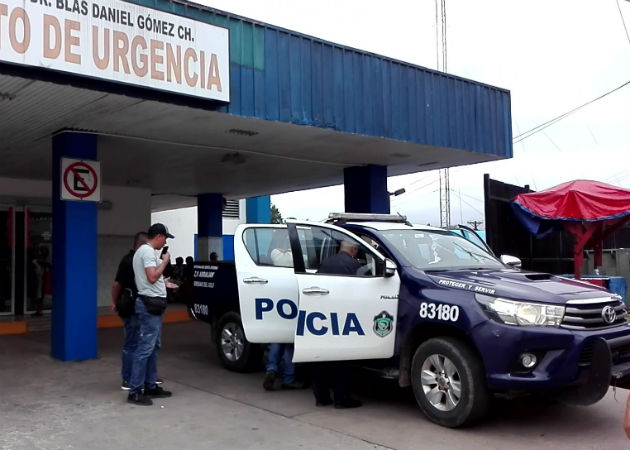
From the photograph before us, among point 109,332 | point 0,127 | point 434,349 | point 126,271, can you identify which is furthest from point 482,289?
point 109,332

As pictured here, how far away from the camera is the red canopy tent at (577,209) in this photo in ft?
43.7

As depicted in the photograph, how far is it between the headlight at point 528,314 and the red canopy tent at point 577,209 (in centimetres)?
858

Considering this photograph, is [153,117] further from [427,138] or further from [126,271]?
[427,138]

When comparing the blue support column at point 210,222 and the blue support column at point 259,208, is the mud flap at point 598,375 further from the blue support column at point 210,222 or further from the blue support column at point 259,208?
the blue support column at point 259,208

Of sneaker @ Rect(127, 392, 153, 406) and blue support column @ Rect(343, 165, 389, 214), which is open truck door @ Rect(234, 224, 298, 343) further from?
blue support column @ Rect(343, 165, 389, 214)

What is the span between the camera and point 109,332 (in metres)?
12.1

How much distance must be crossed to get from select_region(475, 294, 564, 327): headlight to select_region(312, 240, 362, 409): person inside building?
159 cm

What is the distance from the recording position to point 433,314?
5.75 meters

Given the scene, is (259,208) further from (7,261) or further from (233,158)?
(233,158)

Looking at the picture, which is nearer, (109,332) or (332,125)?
(332,125)

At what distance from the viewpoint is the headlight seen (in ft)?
17.4

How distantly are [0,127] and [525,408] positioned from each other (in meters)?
7.78

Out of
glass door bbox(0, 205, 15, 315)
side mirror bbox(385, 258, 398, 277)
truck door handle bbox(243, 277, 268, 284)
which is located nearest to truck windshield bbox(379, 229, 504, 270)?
side mirror bbox(385, 258, 398, 277)

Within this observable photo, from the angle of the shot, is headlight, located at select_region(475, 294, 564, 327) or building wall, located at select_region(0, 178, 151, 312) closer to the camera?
headlight, located at select_region(475, 294, 564, 327)
